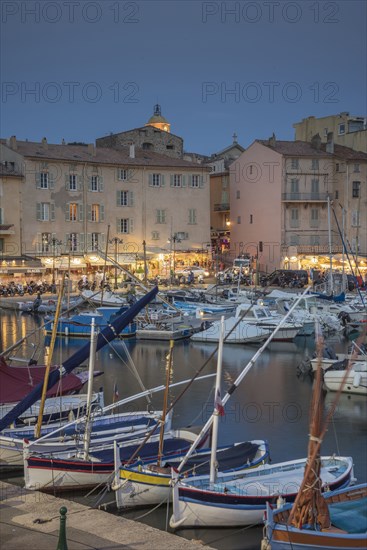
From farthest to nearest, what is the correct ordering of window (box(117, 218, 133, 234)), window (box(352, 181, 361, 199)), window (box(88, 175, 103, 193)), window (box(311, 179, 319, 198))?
window (box(352, 181, 361, 199)), window (box(311, 179, 319, 198)), window (box(117, 218, 133, 234)), window (box(88, 175, 103, 193))

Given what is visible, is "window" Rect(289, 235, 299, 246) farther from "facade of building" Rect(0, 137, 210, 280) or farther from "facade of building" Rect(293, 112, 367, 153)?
"facade of building" Rect(293, 112, 367, 153)

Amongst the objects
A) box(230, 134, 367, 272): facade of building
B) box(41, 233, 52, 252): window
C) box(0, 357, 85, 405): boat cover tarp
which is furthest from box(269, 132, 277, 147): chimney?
box(0, 357, 85, 405): boat cover tarp

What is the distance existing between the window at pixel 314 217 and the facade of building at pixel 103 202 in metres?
9.57

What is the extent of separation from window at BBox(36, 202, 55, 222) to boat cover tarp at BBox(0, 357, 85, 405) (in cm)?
3717

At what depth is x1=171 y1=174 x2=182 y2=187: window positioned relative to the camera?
2502 inches

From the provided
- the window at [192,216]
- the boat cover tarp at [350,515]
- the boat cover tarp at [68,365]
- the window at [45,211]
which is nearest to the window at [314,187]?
the window at [192,216]

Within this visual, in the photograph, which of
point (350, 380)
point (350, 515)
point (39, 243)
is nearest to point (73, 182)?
point (39, 243)

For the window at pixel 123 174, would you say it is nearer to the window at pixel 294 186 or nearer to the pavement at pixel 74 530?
the window at pixel 294 186

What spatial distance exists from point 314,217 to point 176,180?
13115mm

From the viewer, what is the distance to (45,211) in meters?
57.7

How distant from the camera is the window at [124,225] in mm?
61531

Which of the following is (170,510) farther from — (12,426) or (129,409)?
(129,409)

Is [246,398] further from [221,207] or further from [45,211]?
[221,207]

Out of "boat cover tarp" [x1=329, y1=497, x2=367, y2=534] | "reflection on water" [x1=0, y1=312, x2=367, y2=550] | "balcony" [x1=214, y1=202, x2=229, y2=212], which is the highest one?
"balcony" [x1=214, y1=202, x2=229, y2=212]
